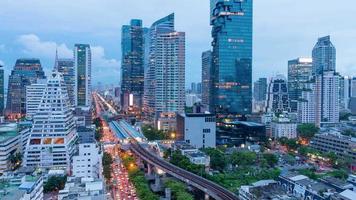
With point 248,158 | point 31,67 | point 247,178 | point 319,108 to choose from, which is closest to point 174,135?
point 248,158

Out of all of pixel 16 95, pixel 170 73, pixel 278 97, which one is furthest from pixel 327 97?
pixel 16 95

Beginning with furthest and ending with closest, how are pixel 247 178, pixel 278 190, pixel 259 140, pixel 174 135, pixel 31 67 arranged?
pixel 31 67 → pixel 174 135 → pixel 259 140 → pixel 247 178 → pixel 278 190

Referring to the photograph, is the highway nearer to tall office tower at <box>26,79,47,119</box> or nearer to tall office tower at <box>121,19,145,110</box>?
tall office tower at <box>26,79,47,119</box>

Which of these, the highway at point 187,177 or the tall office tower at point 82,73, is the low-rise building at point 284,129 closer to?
the highway at point 187,177

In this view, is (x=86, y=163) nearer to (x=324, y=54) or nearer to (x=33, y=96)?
(x=33, y=96)

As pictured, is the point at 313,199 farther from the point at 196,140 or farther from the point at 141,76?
the point at 141,76

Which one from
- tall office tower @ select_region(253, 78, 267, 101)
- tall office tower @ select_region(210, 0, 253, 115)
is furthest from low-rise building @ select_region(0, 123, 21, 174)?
tall office tower @ select_region(253, 78, 267, 101)
